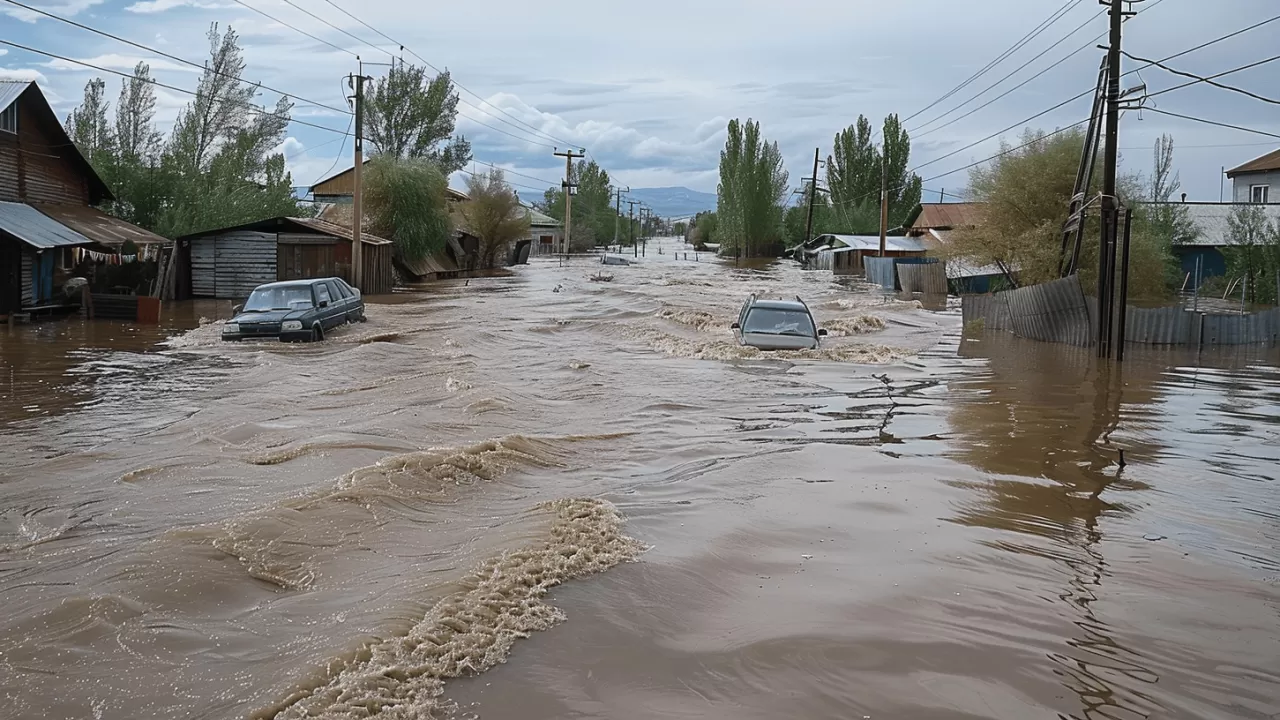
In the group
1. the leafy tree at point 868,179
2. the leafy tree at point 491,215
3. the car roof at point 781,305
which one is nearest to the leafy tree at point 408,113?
the leafy tree at point 491,215

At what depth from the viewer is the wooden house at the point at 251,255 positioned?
1432 inches

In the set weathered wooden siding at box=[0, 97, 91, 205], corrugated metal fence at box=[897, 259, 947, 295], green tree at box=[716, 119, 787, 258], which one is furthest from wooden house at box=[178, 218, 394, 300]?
green tree at box=[716, 119, 787, 258]

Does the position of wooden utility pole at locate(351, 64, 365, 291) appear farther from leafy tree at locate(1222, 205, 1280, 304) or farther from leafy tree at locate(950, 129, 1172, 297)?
leafy tree at locate(1222, 205, 1280, 304)

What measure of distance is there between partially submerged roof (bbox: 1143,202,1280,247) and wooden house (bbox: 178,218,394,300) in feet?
115

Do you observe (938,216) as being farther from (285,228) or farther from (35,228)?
(35,228)

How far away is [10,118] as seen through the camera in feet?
90.2

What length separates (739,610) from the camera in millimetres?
6770

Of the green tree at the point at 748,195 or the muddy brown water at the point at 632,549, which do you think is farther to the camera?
the green tree at the point at 748,195

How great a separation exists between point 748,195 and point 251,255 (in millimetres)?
63723

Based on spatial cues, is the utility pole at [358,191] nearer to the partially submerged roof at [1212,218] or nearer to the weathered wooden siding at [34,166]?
the weathered wooden siding at [34,166]

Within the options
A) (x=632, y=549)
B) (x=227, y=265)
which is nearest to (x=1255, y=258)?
(x=227, y=265)

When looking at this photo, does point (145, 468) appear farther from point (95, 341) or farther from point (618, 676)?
point (95, 341)

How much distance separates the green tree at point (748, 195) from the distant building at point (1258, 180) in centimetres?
4407

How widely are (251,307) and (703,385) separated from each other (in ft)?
37.0
